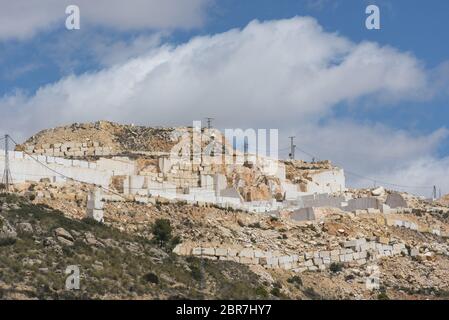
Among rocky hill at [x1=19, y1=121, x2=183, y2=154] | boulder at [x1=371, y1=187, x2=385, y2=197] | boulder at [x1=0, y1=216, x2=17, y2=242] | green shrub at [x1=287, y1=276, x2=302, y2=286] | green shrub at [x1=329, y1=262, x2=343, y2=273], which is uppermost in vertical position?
rocky hill at [x1=19, y1=121, x2=183, y2=154]

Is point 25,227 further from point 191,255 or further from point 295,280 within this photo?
point 295,280

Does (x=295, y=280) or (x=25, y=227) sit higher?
(x=25, y=227)

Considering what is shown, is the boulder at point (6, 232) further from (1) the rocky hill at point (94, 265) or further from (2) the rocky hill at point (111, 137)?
(2) the rocky hill at point (111, 137)

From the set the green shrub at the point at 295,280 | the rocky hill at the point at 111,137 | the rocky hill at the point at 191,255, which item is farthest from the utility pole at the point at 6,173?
the rocky hill at the point at 111,137

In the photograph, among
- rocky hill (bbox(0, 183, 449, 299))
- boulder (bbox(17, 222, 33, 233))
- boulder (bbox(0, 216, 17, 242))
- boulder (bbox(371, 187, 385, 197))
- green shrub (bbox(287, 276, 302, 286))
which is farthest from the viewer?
boulder (bbox(371, 187, 385, 197))

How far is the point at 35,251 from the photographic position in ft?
94.8

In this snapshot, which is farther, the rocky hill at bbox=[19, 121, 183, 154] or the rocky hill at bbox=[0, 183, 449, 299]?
the rocky hill at bbox=[19, 121, 183, 154]

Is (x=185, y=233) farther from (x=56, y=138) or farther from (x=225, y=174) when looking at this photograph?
(x=56, y=138)

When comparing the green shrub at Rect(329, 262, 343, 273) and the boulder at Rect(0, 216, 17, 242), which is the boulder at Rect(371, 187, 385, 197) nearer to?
the green shrub at Rect(329, 262, 343, 273)

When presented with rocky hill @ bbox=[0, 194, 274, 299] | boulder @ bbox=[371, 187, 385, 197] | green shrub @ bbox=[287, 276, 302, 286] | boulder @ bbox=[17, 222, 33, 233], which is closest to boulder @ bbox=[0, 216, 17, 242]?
rocky hill @ bbox=[0, 194, 274, 299]

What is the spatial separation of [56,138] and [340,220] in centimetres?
2471

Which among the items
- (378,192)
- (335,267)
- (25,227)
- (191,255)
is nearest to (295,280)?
(335,267)

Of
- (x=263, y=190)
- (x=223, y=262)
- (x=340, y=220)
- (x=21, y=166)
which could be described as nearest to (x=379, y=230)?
(x=340, y=220)
